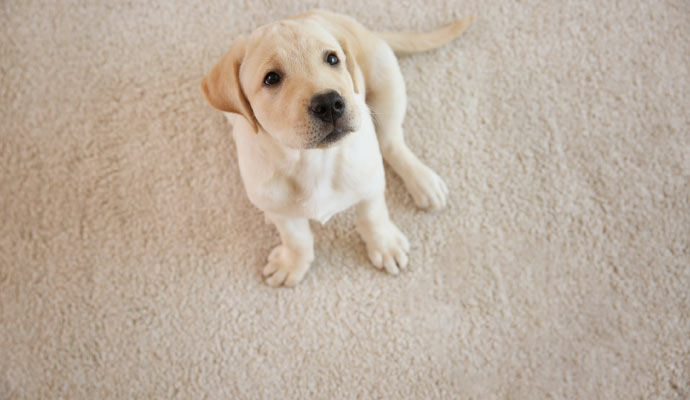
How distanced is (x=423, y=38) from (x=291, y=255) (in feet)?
3.43

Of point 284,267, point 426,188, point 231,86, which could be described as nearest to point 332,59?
point 231,86

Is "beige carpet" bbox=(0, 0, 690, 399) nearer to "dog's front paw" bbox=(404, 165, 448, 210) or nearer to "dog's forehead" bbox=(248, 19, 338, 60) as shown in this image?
"dog's front paw" bbox=(404, 165, 448, 210)

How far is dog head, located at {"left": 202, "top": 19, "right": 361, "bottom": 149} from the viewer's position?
1158 millimetres

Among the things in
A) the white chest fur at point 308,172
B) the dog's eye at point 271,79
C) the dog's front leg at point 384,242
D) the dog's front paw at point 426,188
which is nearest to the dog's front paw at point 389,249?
the dog's front leg at point 384,242

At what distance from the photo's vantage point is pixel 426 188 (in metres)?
1.94

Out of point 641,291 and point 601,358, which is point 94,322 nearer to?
point 601,358

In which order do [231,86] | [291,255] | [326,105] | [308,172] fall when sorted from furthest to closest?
[291,255] → [308,172] → [231,86] → [326,105]

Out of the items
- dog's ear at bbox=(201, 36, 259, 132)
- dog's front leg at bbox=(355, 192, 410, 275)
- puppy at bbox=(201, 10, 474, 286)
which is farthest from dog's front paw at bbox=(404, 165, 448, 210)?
dog's ear at bbox=(201, 36, 259, 132)

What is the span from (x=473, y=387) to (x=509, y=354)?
186 millimetres

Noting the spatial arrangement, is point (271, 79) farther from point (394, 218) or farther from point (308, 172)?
point (394, 218)

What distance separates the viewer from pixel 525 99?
210cm

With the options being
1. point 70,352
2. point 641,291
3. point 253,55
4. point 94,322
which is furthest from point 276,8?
point 641,291

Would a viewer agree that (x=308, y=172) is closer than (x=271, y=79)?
No

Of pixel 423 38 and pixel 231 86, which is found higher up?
pixel 231 86
